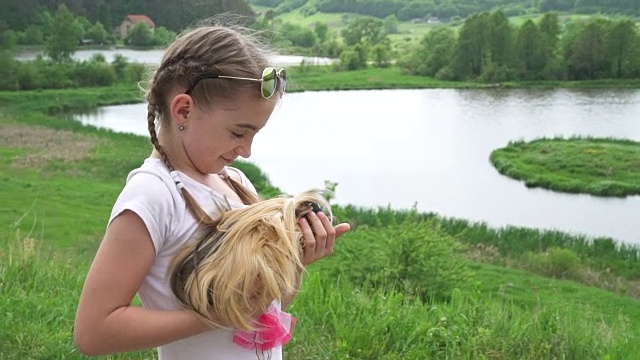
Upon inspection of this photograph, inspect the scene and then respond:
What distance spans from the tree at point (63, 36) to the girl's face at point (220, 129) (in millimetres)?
38722

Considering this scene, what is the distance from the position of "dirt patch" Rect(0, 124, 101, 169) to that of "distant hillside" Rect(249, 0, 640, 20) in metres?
56.5

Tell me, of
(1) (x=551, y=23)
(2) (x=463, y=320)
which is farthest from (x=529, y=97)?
(2) (x=463, y=320)

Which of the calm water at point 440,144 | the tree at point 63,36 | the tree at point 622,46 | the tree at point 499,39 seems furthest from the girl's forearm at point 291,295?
the tree at point 499,39

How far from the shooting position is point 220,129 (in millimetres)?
1468

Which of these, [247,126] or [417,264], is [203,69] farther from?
[417,264]

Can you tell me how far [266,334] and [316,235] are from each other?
0.22m

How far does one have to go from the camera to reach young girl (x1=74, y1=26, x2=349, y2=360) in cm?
135

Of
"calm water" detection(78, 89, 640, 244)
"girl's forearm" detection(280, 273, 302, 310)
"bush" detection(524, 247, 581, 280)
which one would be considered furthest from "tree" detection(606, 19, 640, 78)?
"girl's forearm" detection(280, 273, 302, 310)

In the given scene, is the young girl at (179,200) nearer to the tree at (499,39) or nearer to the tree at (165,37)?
the tree at (165,37)

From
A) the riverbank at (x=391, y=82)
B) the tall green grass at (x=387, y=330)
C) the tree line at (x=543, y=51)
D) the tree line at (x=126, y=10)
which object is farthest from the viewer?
the tree line at (x=543, y=51)

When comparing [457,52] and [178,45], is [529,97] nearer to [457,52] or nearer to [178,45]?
[457,52]

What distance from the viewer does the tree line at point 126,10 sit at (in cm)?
733

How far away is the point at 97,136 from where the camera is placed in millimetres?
29812

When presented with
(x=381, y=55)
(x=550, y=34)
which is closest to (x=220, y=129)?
(x=550, y=34)
